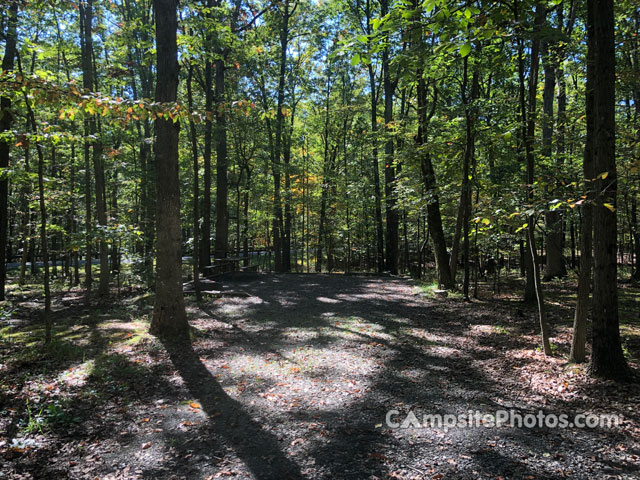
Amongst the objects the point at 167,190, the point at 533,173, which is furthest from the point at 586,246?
the point at 167,190

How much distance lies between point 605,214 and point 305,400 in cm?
412

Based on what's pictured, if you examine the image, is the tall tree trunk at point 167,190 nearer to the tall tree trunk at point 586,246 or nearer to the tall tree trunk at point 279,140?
the tall tree trunk at point 586,246

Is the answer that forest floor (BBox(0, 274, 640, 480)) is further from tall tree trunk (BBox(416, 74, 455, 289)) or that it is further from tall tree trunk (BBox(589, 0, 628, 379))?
tall tree trunk (BBox(416, 74, 455, 289))

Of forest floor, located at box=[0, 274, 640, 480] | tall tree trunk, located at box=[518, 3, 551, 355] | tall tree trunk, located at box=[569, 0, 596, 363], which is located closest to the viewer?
forest floor, located at box=[0, 274, 640, 480]

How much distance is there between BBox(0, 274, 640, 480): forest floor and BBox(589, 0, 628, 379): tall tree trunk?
379 mm

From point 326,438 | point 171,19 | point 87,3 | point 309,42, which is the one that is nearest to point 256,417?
point 326,438

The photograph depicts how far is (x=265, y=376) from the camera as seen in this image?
4945mm

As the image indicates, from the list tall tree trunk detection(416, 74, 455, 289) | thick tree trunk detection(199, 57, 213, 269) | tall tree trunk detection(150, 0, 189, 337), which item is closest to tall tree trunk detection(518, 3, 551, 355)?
tall tree trunk detection(416, 74, 455, 289)

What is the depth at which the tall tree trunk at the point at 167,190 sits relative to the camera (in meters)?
6.37

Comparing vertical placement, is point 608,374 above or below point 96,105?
below

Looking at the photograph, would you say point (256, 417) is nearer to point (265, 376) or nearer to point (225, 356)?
point (265, 376)

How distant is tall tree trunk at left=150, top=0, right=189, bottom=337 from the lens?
6.37 meters

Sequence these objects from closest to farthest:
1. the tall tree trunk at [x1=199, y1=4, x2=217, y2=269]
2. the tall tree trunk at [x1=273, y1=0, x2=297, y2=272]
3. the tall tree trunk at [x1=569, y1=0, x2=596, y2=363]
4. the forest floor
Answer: the forest floor
the tall tree trunk at [x1=569, y1=0, x2=596, y2=363]
the tall tree trunk at [x1=199, y1=4, x2=217, y2=269]
the tall tree trunk at [x1=273, y1=0, x2=297, y2=272]

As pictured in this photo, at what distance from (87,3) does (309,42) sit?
47.0 feet
